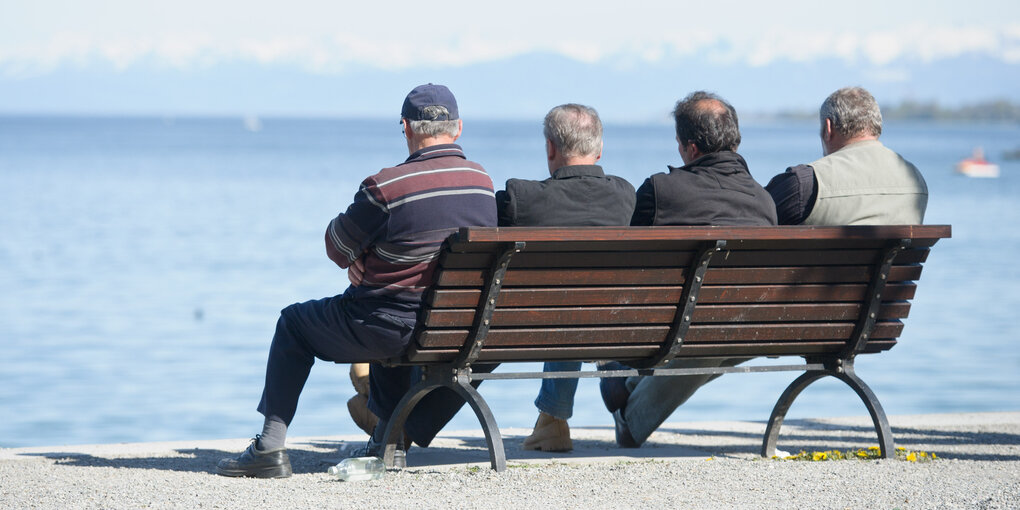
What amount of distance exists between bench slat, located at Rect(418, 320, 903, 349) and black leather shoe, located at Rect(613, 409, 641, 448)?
39.4 inches

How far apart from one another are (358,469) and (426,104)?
131 cm

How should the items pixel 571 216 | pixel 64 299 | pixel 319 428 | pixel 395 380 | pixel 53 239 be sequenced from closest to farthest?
pixel 571 216 → pixel 395 380 → pixel 319 428 → pixel 64 299 → pixel 53 239

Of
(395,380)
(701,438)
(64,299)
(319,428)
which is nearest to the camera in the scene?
(395,380)

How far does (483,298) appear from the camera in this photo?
441 cm

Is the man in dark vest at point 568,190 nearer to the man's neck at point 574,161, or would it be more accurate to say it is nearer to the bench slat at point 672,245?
the man's neck at point 574,161

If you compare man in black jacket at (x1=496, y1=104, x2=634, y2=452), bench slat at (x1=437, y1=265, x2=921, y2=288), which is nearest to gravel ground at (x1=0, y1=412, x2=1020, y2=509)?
bench slat at (x1=437, y1=265, x2=921, y2=288)

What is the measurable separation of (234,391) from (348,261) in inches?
336

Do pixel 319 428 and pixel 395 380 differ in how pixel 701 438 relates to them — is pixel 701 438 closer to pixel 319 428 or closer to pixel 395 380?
pixel 395 380

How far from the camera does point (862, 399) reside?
5.11 meters

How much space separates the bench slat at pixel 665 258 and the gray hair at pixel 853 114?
0.58 metres

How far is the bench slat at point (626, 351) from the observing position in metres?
4.58

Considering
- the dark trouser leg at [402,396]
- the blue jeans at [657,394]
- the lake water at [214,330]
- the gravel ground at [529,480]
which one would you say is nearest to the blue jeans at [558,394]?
the gravel ground at [529,480]

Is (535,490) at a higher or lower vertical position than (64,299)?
lower

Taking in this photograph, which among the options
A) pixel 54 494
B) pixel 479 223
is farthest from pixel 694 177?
pixel 54 494
